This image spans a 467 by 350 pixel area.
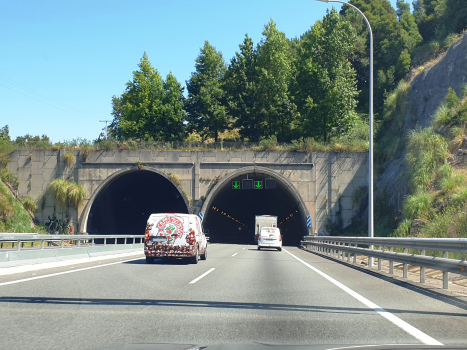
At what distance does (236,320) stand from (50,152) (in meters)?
41.0

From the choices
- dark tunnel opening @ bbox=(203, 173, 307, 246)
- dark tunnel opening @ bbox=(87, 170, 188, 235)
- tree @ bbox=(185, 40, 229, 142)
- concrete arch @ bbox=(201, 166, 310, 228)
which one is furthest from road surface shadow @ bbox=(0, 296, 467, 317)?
tree @ bbox=(185, 40, 229, 142)

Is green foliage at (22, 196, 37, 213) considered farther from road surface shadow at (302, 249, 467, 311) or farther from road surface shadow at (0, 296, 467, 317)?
road surface shadow at (0, 296, 467, 317)

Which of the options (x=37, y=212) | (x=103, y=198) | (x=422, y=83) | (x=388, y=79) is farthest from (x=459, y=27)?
(x=37, y=212)

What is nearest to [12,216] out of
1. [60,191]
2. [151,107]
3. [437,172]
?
[60,191]

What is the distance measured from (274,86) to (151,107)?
54.9ft

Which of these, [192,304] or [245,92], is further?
[245,92]

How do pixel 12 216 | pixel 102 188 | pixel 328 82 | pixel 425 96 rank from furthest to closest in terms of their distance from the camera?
pixel 328 82 < pixel 102 188 < pixel 12 216 < pixel 425 96

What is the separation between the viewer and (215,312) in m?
7.68

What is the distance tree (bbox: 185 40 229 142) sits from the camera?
59.8m

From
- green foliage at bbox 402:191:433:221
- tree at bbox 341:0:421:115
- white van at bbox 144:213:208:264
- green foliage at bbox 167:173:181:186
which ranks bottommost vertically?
white van at bbox 144:213:208:264

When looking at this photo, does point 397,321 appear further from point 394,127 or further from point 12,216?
point 394,127

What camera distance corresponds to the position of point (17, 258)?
45.0ft

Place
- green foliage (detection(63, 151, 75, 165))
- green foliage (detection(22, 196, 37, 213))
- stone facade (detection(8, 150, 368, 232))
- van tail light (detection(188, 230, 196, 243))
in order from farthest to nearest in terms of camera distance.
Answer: green foliage (detection(63, 151, 75, 165))
stone facade (detection(8, 150, 368, 232))
green foliage (detection(22, 196, 37, 213))
van tail light (detection(188, 230, 196, 243))

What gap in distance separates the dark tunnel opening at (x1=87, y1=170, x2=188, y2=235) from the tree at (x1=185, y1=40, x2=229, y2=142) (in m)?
11.0
